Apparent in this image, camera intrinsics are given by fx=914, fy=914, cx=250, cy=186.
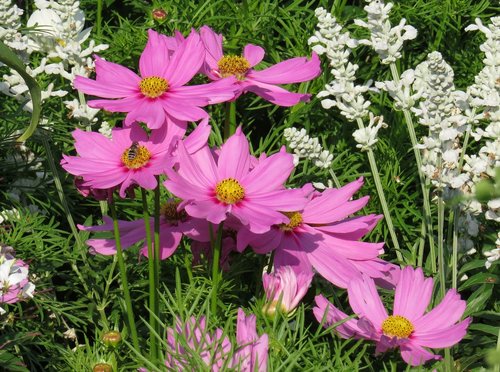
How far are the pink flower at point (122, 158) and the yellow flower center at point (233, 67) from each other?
21cm

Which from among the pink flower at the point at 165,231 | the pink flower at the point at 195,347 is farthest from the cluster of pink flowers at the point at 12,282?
the pink flower at the point at 195,347

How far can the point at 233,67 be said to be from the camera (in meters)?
1.48

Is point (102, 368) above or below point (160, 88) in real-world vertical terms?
below

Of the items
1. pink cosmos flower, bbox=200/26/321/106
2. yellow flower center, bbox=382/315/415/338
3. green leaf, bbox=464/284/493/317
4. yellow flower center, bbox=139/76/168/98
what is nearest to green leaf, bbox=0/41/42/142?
yellow flower center, bbox=139/76/168/98

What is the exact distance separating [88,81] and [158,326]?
1.23 feet

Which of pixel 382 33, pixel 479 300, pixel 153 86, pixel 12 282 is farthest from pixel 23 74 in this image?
pixel 479 300

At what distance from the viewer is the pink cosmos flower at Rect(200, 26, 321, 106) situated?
1446 mm

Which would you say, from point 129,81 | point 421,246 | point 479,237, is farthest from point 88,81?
point 479,237

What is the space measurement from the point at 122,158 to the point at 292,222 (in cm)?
29

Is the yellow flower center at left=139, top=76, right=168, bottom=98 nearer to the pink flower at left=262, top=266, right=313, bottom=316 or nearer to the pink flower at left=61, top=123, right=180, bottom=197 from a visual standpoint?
the pink flower at left=61, top=123, right=180, bottom=197

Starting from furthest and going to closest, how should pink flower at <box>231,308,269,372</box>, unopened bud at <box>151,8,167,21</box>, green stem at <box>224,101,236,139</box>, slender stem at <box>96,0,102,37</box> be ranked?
slender stem at <box>96,0,102,37</box> < unopened bud at <box>151,8,167,21</box> < green stem at <box>224,101,236,139</box> < pink flower at <box>231,308,269,372</box>

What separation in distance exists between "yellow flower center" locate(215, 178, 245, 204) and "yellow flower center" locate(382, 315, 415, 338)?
0.96ft

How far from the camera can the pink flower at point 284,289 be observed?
1.33 m

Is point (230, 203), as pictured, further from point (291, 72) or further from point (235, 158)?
point (291, 72)
